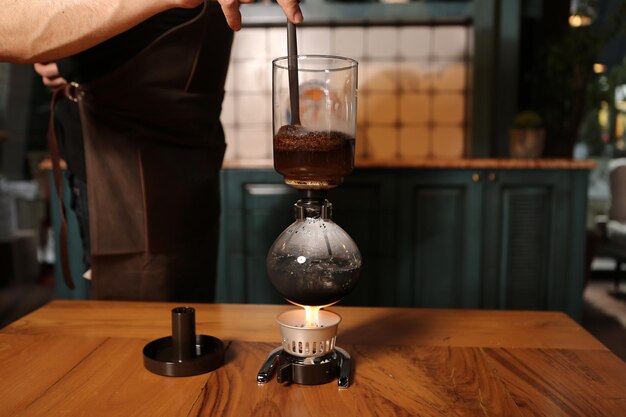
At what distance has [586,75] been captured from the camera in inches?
106

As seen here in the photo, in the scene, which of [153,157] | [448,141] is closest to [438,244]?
[448,141]

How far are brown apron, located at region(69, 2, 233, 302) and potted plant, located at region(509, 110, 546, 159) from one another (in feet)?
5.60

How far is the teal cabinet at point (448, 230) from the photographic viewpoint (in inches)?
98.9

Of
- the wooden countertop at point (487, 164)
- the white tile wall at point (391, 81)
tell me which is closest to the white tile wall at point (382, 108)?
the white tile wall at point (391, 81)

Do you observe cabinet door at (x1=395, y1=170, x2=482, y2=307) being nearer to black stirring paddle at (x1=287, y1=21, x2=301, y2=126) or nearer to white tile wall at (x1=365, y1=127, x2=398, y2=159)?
white tile wall at (x1=365, y1=127, x2=398, y2=159)

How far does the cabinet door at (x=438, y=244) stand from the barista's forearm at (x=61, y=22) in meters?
1.74

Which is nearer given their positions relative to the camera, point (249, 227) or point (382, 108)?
point (249, 227)

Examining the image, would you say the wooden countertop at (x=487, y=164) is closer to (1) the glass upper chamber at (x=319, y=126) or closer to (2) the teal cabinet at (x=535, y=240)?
(2) the teal cabinet at (x=535, y=240)

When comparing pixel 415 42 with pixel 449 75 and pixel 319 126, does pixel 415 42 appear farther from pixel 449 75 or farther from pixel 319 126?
pixel 319 126

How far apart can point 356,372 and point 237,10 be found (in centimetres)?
53

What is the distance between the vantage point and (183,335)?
2.61 ft

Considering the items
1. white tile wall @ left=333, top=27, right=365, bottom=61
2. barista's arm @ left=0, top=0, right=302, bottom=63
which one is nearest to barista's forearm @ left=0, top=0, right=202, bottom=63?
barista's arm @ left=0, top=0, right=302, bottom=63

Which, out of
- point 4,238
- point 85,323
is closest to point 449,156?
point 85,323

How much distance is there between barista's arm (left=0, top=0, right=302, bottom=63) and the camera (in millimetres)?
920
